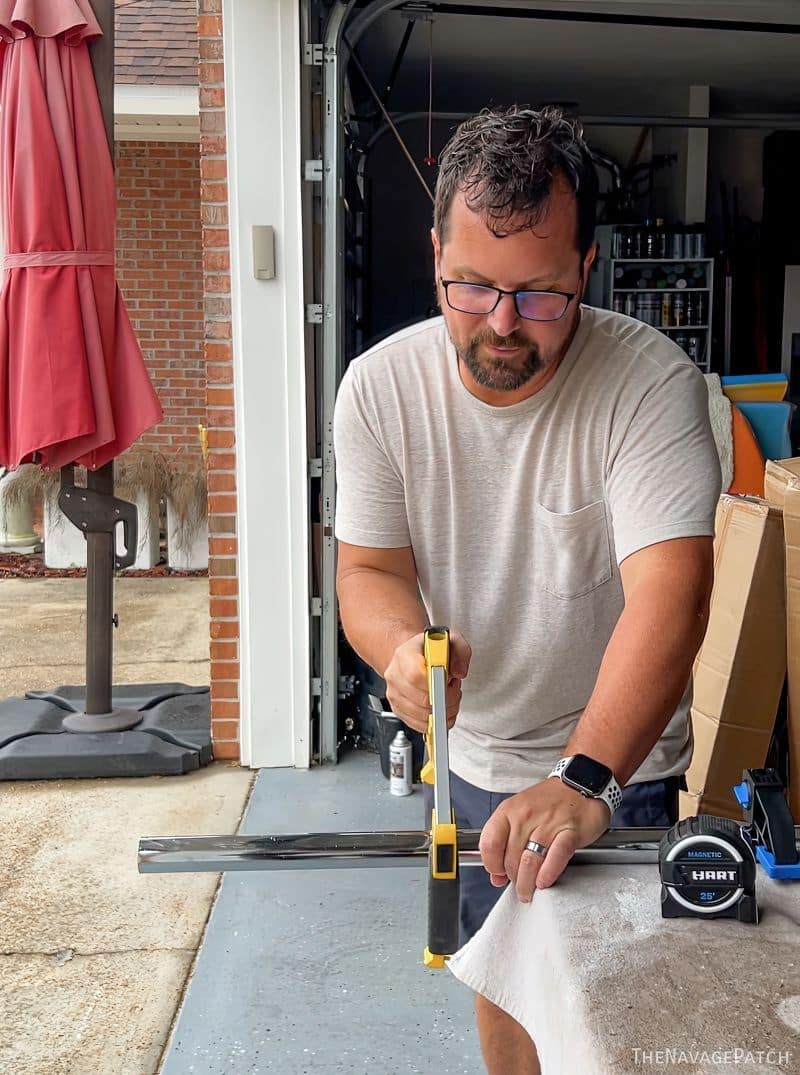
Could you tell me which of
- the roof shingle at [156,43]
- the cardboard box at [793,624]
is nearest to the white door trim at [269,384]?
the cardboard box at [793,624]

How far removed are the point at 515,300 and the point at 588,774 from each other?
27.1 inches

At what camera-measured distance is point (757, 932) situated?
1233 millimetres

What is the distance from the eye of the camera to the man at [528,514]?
5.15 feet

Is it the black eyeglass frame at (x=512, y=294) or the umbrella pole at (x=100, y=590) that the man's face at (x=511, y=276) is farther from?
the umbrella pole at (x=100, y=590)

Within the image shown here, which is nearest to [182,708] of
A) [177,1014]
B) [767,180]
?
[177,1014]

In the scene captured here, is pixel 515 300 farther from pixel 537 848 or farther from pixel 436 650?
pixel 537 848

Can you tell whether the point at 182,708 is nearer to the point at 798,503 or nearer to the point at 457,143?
the point at 798,503

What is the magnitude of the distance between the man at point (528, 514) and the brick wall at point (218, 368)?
7.42 feet

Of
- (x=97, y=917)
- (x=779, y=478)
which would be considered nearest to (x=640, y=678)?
(x=779, y=478)

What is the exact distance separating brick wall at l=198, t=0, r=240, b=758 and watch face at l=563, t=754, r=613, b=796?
2.89 meters

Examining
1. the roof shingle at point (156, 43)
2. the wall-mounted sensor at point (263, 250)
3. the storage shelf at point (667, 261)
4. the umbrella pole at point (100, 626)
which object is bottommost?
the umbrella pole at point (100, 626)

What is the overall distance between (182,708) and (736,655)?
8.44 feet

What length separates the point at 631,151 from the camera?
31.9 feet

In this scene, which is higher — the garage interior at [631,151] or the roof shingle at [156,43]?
the roof shingle at [156,43]
